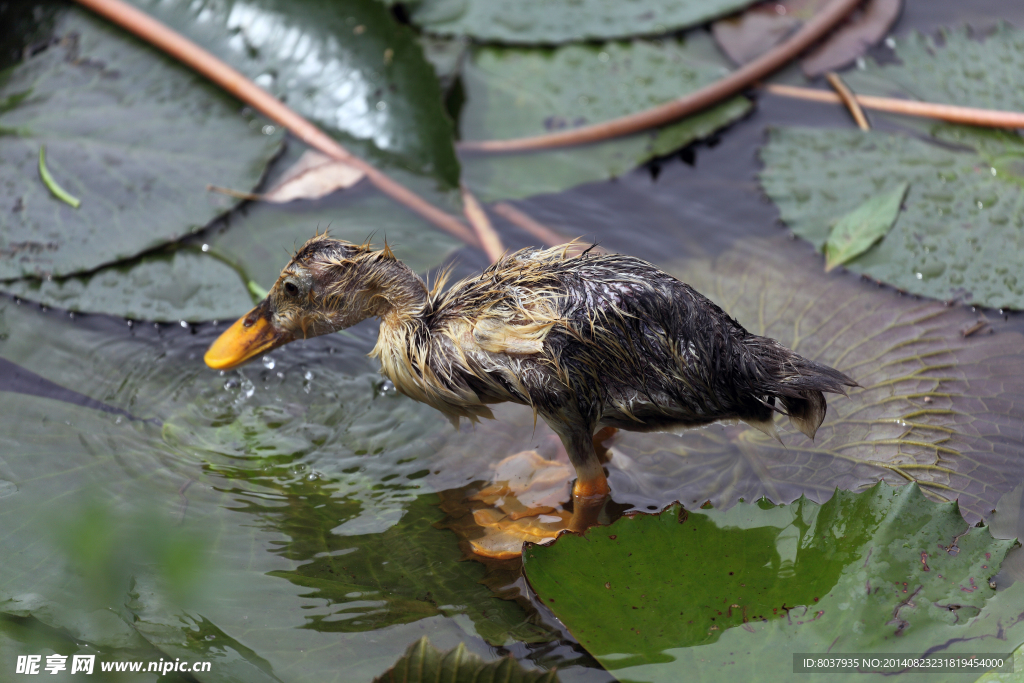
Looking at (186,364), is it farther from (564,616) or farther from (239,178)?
(564,616)

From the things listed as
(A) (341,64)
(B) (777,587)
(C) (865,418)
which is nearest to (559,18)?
(A) (341,64)

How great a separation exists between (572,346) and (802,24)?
11.0 ft

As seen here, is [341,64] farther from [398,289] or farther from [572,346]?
[572,346]

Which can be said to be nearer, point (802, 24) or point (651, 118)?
point (651, 118)

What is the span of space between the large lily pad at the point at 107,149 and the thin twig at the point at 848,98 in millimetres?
3242

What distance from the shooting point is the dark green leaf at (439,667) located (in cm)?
231

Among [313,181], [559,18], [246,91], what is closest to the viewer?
[313,181]

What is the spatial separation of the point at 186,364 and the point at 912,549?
116 inches

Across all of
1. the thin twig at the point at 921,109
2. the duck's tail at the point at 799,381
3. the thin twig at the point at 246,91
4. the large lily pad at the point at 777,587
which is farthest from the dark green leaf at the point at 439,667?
the thin twig at the point at 921,109

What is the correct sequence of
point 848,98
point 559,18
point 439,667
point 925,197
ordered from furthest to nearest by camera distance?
point 559,18 < point 848,98 < point 925,197 < point 439,667

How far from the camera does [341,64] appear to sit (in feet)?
14.3

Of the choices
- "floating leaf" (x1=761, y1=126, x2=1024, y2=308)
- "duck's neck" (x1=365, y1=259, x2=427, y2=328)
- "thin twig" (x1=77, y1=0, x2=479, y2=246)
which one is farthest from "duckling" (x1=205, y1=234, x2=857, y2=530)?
"floating leaf" (x1=761, y1=126, x2=1024, y2=308)

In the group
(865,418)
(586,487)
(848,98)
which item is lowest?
(586,487)

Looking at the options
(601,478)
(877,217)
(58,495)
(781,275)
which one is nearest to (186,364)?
(58,495)
